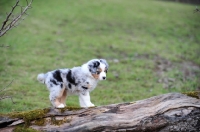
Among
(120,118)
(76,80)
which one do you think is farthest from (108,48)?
(120,118)

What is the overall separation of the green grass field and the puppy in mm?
1923

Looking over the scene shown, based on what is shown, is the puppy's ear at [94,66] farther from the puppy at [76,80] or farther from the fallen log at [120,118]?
the fallen log at [120,118]

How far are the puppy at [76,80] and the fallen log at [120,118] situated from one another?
0.77 meters

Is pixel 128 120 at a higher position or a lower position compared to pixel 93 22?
lower

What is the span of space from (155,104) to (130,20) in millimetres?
20196

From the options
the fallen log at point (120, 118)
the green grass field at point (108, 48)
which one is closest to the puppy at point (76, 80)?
the fallen log at point (120, 118)

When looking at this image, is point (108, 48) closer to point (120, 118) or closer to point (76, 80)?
point (76, 80)

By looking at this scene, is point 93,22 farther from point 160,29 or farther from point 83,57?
point 83,57

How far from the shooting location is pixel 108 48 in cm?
1850

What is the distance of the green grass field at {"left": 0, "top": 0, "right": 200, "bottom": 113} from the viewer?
12.3m

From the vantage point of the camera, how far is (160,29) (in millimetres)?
23453

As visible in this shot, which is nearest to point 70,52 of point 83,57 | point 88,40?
point 83,57

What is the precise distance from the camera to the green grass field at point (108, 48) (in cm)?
1227

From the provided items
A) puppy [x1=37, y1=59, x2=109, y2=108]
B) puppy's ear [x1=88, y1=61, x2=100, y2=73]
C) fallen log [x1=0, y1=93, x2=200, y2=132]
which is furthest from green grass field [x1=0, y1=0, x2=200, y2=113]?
fallen log [x1=0, y1=93, x2=200, y2=132]
